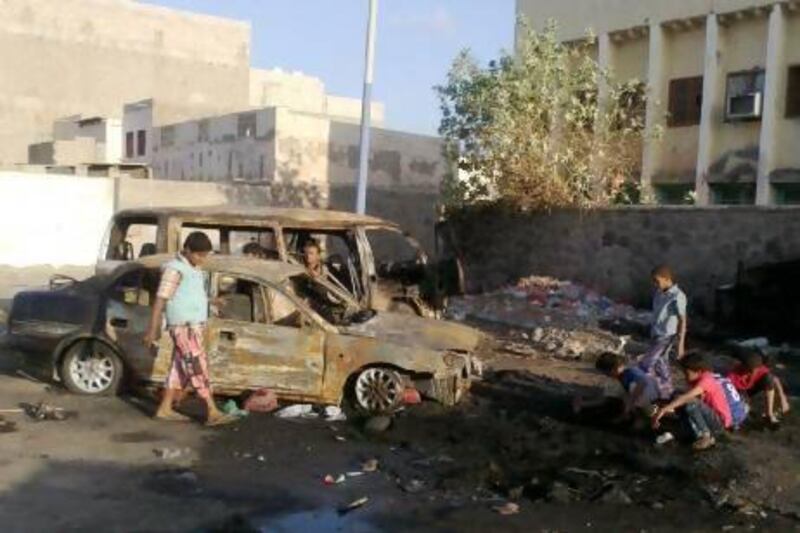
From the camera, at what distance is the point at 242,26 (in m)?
49.5

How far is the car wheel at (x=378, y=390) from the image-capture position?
851cm

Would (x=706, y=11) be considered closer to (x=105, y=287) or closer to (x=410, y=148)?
(x=410, y=148)

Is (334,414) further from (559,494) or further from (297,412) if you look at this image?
(559,494)

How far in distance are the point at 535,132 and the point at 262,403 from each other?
11.2 meters

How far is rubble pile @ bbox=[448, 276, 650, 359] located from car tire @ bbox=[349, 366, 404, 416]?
170 inches

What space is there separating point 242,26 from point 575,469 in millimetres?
45868

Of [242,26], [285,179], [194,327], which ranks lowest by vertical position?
[194,327]

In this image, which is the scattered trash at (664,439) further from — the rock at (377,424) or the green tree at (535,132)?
the green tree at (535,132)

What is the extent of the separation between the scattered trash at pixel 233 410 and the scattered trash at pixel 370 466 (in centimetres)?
176

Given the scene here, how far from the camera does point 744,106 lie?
21.5 m

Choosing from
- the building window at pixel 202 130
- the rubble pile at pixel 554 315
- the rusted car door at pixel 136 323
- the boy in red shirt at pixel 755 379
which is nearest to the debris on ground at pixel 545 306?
the rubble pile at pixel 554 315

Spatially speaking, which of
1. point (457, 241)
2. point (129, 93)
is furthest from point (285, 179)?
point (129, 93)

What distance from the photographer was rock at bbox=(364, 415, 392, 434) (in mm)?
7977

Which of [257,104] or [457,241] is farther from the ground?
[257,104]
